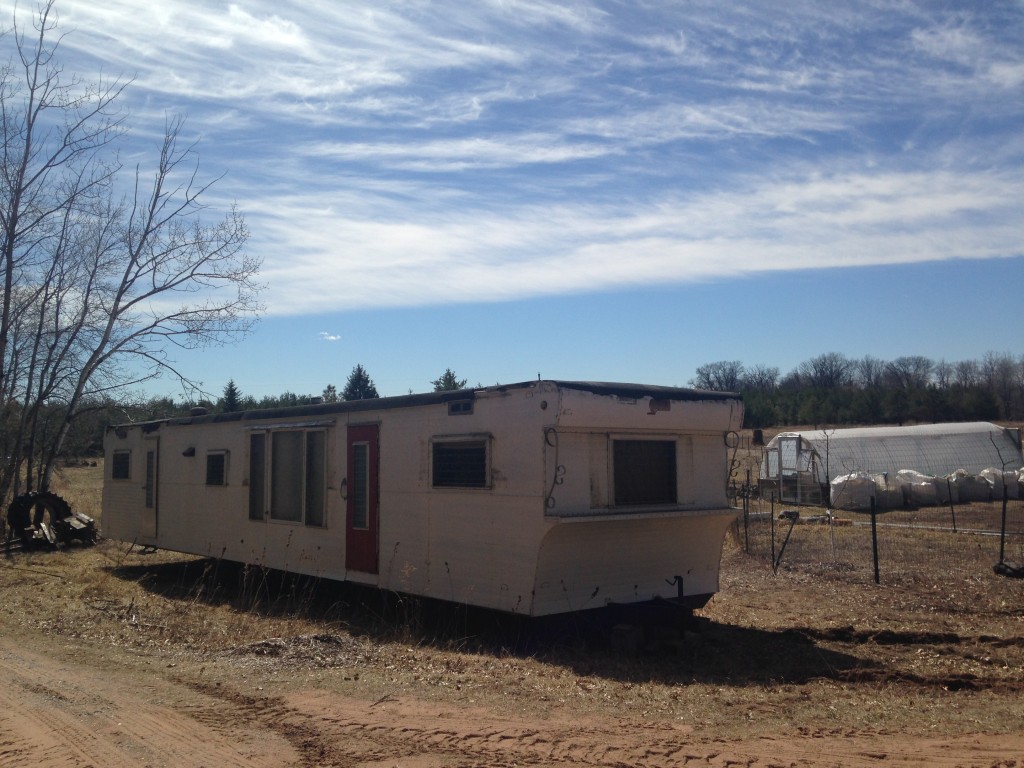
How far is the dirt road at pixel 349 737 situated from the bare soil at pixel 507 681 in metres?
0.02

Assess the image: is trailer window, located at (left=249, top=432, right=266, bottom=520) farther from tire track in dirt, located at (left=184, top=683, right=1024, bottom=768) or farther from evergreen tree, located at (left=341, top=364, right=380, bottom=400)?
evergreen tree, located at (left=341, top=364, right=380, bottom=400)

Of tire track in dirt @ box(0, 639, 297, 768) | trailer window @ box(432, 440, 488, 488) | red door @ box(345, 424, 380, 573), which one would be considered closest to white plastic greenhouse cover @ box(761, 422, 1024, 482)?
red door @ box(345, 424, 380, 573)

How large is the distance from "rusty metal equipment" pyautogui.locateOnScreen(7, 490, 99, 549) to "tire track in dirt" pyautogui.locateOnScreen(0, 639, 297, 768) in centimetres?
1179

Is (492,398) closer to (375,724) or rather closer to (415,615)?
(415,615)

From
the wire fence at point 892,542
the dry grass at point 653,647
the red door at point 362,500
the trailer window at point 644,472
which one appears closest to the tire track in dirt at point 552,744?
the dry grass at point 653,647

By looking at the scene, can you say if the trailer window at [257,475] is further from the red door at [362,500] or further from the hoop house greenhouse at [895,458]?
the hoop house greenhouse at [895,458]

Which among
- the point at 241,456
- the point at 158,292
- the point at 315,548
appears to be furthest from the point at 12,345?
the point at 315,548

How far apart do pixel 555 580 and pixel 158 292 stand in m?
17.2

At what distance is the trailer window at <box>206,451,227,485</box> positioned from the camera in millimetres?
13234

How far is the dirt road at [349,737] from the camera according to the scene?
4.96 m

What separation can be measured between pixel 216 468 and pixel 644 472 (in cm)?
718

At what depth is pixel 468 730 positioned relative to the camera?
17.9 ft

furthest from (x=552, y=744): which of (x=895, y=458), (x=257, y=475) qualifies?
(x=895, y=458)

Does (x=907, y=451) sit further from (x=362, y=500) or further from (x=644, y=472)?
(x=362, y=500)
